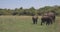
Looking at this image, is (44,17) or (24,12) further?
(24,12)

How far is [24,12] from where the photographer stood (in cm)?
5266

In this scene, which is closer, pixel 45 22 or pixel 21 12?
pixel 45 22

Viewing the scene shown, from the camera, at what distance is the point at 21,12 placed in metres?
53.3

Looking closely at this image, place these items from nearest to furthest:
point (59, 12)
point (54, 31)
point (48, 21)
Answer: point (54, 31)
point (48, 21)
point (59, 12)

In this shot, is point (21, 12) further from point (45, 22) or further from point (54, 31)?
point (54, 31)

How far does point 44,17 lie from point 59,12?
2754 cm

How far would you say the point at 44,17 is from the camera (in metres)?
17.9

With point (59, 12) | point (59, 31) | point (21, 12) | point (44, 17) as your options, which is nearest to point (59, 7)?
point (59, 12)

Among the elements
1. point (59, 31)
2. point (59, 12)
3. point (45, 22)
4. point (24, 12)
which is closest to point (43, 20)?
point (45, 22)

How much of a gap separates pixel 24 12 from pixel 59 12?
11956 mm

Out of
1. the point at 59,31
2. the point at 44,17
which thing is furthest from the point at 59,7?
the point at 59,31

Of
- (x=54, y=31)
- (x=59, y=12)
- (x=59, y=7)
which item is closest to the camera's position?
(x=54, y=31)

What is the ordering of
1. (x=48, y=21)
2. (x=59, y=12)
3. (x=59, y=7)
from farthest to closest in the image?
(x=59, y=7)
(x=59, y=12)
(x=48, y=21)

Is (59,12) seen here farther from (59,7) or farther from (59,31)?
(59,31)
